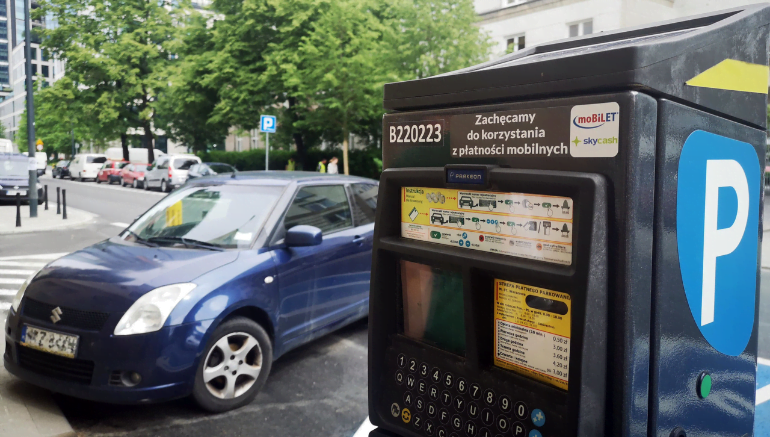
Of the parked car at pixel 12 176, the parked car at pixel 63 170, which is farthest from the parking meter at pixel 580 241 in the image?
the parked car at pixel 63 170

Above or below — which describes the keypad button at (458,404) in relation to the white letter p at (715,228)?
below

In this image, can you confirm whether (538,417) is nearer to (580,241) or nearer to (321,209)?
(580,241)

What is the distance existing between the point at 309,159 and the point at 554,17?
15276 millimetres

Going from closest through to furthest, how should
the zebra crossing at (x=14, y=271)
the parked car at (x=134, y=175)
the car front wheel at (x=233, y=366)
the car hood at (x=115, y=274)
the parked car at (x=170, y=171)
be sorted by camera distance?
1. the car hood at (x=115, y=274)
2. the car front wheel at (x=233, y=366)
3. the zebra crossing at (x=14, y=271)
4. the parked car at (x=170, y=171)
5. the parked car at (x=134, y=175)

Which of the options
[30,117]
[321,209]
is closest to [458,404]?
[321,209]

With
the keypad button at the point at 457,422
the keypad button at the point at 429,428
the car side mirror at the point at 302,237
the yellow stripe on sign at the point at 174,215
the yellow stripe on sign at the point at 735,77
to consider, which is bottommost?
the keypad button at the point at 429,428

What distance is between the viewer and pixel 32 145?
57.8ft

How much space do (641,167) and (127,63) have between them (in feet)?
146

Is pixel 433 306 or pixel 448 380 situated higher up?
pixel 433 306

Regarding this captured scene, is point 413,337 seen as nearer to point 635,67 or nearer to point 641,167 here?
point 641,167

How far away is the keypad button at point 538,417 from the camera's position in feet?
5.30

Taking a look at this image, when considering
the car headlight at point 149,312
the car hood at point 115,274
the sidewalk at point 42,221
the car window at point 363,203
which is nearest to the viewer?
the car headlight at point 149,312

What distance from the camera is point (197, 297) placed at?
4.02 metres

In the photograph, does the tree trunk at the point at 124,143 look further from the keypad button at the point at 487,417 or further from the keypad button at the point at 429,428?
the keypad button at the point at 487,417
